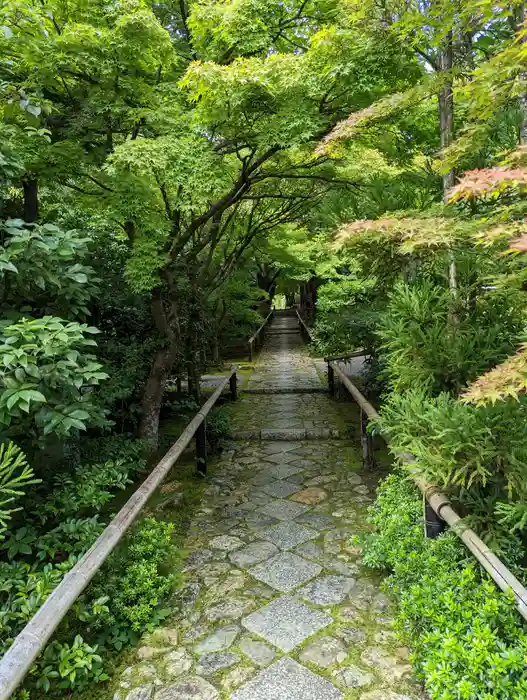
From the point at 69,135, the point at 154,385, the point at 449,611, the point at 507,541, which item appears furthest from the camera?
the point at 154,385

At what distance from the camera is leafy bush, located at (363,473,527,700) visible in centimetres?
176

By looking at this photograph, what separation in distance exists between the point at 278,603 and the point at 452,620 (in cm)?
106

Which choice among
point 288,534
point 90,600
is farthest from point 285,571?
point 90,600

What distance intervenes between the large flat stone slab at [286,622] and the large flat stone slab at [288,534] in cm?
68

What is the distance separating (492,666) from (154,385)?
3876 millimetres

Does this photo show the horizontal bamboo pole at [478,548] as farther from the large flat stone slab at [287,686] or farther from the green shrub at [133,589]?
the green shrub at [133,589]

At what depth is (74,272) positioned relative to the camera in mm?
2680

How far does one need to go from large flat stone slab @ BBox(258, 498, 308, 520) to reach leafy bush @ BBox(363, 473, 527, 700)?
3.66ft

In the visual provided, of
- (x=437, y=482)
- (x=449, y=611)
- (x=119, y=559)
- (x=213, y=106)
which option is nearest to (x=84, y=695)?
(x=119, y=559)

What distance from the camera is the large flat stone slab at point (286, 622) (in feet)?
7.93

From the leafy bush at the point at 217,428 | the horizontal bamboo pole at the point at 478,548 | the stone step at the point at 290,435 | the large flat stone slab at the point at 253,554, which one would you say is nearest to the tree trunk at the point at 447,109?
the horizontal bamboo pole at the point at 478,548

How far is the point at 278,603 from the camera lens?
2723 mm

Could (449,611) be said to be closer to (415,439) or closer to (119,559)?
(415,439)

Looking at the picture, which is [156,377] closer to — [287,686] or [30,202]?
[30,202]
